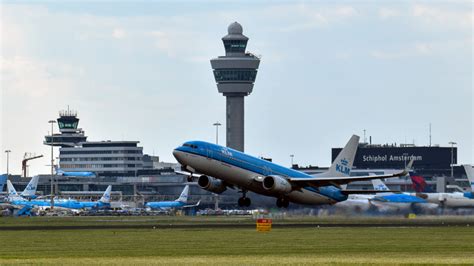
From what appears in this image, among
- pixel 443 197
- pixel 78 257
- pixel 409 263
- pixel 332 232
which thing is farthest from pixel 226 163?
pixel 443 197

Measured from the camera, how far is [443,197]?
14900 cm

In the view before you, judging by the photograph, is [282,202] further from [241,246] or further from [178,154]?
[241,246]

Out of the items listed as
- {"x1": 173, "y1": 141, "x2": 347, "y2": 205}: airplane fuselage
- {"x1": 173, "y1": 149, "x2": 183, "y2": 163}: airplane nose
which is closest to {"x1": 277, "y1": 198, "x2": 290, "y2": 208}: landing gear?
{"x1": 173, "y1": 141, "x2": 347, "y2": 205}: airplane fuselage

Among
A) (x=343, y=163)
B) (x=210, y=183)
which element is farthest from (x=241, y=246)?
(x=343, y=163)

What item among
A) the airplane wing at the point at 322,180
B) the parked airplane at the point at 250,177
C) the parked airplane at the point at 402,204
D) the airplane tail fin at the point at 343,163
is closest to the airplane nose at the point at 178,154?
the parked airplane at the point at 250,177

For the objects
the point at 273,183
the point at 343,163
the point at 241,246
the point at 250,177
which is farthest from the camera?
the point at 343,163

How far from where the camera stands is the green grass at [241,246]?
218ft

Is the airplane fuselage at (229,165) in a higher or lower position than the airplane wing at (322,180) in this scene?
higher

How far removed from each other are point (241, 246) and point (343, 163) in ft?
145

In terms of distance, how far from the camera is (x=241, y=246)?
8031 cm

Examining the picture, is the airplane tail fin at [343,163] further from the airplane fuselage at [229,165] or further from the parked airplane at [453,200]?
the parked airplane at [453,200]

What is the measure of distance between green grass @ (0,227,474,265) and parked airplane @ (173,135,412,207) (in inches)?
162

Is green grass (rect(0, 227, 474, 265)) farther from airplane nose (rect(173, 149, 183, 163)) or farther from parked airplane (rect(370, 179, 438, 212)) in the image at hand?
parked airplane (rect(370, 179, 438, 212))

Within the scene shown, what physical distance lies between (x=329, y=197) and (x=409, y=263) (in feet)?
171
